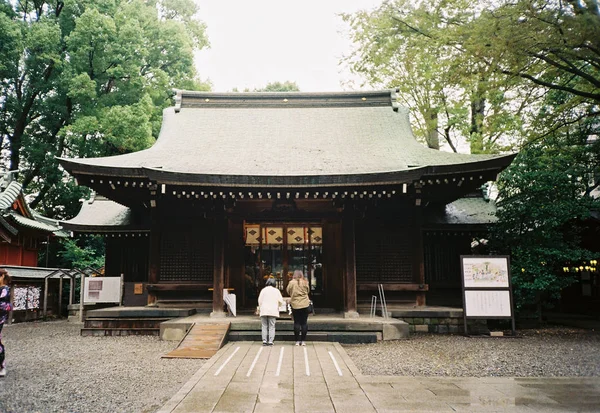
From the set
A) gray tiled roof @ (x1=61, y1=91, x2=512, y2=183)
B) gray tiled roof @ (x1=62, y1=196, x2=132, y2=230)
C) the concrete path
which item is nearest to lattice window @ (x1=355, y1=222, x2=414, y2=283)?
gray tiled roof @ (x1=61, y1=91, x2=512, y2=183)

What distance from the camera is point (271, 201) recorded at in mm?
12711

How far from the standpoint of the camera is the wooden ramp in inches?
342

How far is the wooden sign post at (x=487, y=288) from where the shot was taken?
11.1 m

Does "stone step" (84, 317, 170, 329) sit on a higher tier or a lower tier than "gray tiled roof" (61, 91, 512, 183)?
lower

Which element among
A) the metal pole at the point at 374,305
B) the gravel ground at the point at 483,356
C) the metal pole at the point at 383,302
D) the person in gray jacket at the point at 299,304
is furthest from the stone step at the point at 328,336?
the metal pole at the point at 374,305

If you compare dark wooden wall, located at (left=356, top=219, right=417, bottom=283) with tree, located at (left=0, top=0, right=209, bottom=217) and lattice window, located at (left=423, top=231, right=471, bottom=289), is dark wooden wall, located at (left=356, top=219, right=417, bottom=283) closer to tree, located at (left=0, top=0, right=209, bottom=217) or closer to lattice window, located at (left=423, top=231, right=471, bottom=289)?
lattice window, located at (left=423, top=231, right=471, bottom=289)

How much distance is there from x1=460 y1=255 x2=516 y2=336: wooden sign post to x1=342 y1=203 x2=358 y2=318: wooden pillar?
8.86 feet

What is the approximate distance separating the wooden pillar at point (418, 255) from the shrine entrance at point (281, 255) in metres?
2.68

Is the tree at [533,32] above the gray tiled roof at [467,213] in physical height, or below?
above

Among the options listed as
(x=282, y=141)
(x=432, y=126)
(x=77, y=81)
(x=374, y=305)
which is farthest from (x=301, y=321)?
(x=77, y=81)

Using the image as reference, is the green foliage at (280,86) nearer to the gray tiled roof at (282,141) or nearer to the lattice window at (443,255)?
the gray tiled roof at (282,141)

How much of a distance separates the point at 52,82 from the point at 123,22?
15.0 feet

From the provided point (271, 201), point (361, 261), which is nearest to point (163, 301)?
point (271, 201)

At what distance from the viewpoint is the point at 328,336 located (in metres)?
10.6
